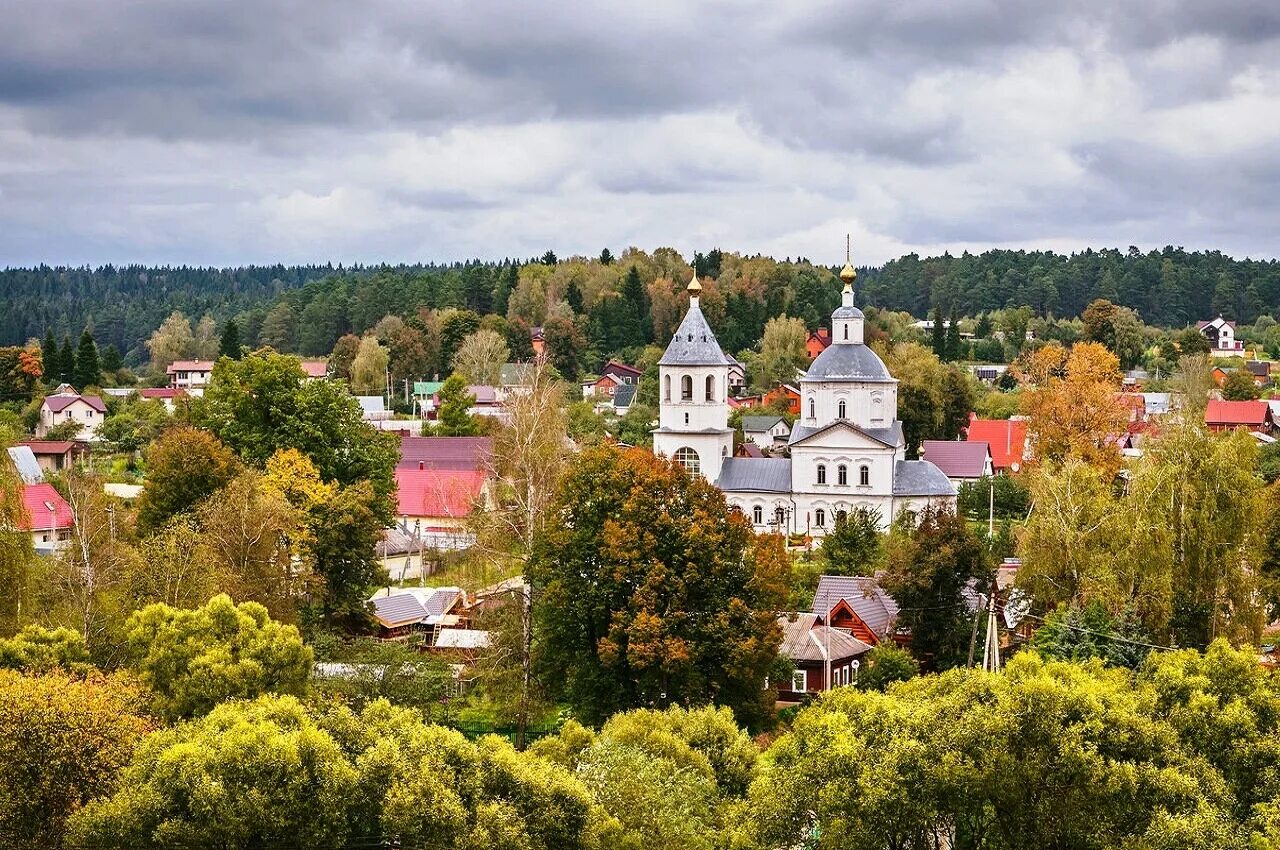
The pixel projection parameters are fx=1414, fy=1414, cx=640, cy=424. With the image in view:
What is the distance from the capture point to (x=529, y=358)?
95.0m

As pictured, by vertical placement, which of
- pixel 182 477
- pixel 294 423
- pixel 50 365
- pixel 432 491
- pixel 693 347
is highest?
pixel 693 347

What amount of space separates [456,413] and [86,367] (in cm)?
3001

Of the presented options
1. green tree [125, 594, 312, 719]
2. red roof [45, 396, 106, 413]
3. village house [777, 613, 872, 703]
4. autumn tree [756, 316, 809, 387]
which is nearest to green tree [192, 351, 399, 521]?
village house [777, 613, 872, 703]

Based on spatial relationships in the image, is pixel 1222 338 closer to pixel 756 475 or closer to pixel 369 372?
pixel 369 372

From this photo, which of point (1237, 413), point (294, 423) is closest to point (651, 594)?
point (294, 423)

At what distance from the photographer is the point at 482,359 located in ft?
279

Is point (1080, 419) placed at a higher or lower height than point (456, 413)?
higher

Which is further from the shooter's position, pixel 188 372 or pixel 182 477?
pixel 188 372

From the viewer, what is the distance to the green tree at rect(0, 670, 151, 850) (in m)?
18.9

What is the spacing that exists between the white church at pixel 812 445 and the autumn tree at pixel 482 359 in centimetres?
3854

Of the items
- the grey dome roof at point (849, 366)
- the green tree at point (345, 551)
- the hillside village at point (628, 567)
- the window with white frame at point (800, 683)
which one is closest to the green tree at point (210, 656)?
the hillside village at point (628, 567)

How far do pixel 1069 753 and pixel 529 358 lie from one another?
79187 millimetres

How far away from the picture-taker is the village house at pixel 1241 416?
68.8 m

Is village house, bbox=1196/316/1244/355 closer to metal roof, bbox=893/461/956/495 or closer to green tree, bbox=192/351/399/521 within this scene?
metal roof, bbox=893/461/956/495
